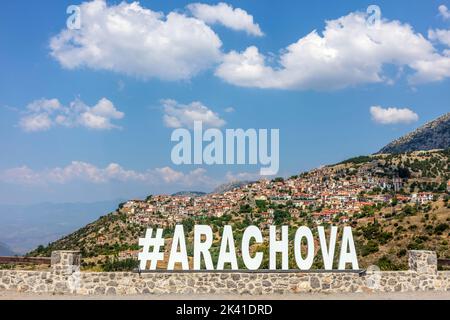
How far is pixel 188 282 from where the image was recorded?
44.2 ft

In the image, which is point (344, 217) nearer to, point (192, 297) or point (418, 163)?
point (418, 163)

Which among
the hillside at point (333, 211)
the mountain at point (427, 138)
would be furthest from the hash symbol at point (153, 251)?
the mountain at point (427, 138)

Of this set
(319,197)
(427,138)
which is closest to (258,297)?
(319,197)

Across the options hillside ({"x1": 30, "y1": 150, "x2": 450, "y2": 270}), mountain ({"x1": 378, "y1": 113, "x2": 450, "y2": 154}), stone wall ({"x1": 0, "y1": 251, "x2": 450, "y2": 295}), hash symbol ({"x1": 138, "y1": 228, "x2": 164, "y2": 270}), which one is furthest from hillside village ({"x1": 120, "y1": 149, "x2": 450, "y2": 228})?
hash symbol ({"x1": 138, "y1": 228, "x2": 164, "y2": 270})

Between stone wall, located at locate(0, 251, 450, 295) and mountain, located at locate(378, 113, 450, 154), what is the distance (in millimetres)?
87171

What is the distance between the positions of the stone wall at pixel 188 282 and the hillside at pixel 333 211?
15.7m

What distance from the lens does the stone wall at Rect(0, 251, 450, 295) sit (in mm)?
13352

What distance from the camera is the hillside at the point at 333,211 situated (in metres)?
36.1

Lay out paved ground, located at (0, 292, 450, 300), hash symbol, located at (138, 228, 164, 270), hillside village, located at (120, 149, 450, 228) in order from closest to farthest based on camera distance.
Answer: paved ground, located at (0, 292, 450, 300)
hash symbol, located at (138, 228, 164, 270)
hillside village, located at (120, 149, 450, 228)

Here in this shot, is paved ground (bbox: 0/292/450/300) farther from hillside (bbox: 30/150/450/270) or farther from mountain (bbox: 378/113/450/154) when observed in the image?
mountain (bbox: 378/113/450/154)

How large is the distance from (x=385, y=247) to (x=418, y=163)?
35317 millimetres

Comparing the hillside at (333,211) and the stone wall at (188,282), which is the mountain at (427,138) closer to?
the hillside at (333,211)

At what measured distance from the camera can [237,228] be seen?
47.1m
